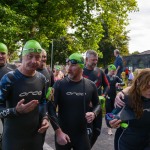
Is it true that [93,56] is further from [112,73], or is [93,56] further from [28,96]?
[112,73]

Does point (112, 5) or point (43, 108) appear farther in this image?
point (112, 5)

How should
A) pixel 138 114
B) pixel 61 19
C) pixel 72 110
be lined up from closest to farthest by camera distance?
pixel 138 114
pixel 72 110
pixel 61 19

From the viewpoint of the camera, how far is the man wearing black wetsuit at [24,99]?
3875mm

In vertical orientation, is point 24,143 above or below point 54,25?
below

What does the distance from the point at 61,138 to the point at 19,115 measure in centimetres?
66

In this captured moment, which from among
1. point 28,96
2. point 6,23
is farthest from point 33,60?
point 6,23

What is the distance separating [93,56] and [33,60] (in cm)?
289

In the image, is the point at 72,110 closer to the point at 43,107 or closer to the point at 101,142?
the point at 43,107

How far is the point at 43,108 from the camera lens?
4.23 m

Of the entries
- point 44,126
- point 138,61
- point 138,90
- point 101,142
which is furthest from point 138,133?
point 138,61

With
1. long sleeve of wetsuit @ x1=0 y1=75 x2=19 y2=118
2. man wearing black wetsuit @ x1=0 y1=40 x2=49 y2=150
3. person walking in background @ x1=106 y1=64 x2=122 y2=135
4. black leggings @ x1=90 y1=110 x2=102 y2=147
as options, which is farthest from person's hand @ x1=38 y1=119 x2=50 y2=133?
person walking in background @ x1=106 y1=64 x2=122 y2=135

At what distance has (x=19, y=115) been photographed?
3.87m

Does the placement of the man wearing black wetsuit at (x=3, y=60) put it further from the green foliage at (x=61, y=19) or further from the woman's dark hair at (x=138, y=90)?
the green foliage at (x=61, y=19)

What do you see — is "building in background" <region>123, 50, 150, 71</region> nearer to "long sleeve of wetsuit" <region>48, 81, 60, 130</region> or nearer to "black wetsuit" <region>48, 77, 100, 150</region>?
"black wetsuit" <region>48, 77, 100, 150</region>
